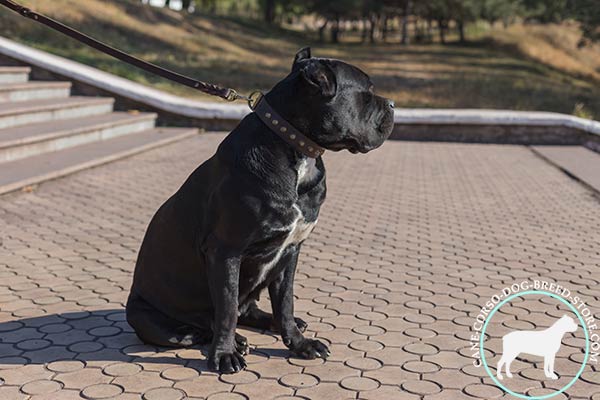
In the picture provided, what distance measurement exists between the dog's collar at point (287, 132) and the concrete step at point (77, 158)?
545 centimetres

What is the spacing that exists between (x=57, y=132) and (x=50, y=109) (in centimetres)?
114

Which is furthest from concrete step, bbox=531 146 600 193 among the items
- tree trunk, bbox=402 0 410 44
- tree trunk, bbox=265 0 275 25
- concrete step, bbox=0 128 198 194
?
tree trunk, bbox=265 0 275 25

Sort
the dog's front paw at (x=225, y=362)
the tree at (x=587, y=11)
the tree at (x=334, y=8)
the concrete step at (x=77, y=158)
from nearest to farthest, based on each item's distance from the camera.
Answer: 1. the dog's front paw at (x=225, y=362)
2. the concrete step at (x=77, y=158)
3. the tree at (x=587, y=11)
4. the tree at (x=334, y=8)

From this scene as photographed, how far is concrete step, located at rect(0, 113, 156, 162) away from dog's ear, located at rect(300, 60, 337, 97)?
7.02 metres

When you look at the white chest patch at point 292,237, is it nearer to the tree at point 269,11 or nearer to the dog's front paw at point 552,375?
the dog's front paw at point 552,375

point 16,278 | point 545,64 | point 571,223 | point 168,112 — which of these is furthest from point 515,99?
point 545,64

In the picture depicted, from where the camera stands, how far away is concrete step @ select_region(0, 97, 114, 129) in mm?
10977

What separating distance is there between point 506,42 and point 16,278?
1900 inches

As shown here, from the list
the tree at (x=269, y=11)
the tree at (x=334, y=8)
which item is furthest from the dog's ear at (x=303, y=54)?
the tree at (x=269, y=11)

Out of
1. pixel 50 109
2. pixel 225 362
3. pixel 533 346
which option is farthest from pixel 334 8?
pixel 225 362

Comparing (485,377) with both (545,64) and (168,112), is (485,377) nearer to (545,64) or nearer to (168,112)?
(168,112)

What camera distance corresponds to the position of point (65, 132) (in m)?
11.1

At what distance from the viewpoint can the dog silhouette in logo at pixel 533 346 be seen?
4.03 m

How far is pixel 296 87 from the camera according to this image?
3.63m
